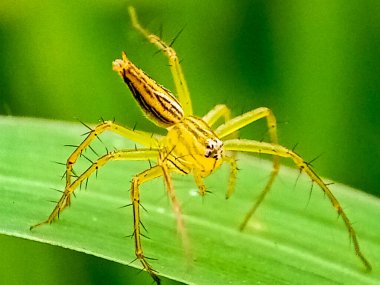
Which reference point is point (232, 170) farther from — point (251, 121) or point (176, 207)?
point (176, 207)

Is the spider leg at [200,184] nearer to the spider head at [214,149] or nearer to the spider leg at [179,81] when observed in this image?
the spider head at [214,149]

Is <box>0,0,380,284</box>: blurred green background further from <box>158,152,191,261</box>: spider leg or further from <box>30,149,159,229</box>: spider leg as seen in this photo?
<box>158,152,191,261</box>: spider leg

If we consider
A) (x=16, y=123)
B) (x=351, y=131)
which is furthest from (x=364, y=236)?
(x=16, y=123)

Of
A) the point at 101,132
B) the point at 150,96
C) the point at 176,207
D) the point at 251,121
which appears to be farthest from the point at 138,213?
the point at 251,121

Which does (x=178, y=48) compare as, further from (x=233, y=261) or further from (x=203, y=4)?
(x=233, y=261)

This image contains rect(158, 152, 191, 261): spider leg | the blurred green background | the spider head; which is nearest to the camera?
rect(158, 152, 191, 261): spider leg

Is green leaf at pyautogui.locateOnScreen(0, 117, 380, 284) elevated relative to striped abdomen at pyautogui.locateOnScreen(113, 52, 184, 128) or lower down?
lower down

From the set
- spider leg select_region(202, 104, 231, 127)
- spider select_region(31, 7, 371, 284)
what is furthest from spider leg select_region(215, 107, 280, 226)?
spider leg select_region(202, 104, 231, 127)
